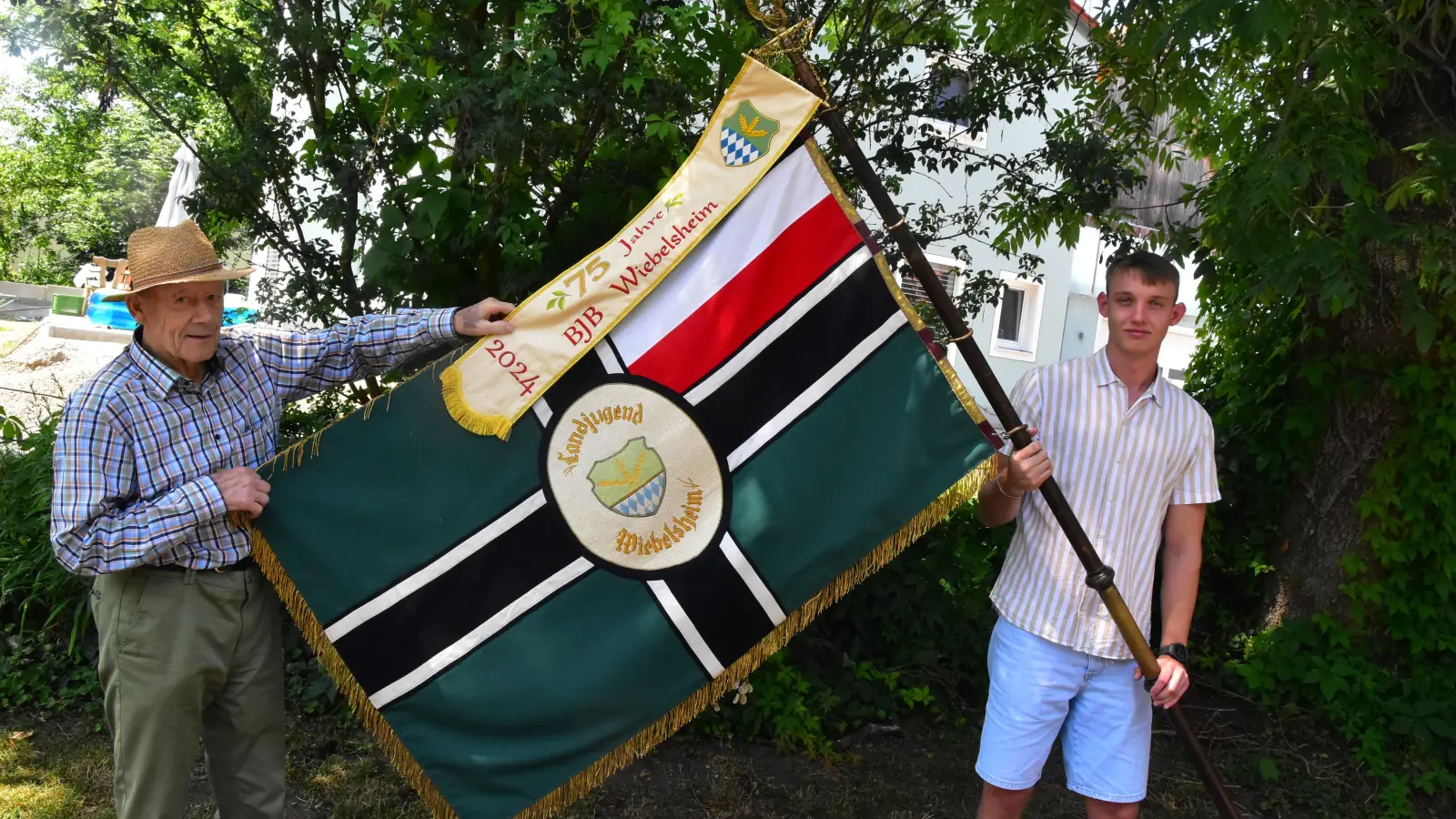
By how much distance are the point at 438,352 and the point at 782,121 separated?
1.34m

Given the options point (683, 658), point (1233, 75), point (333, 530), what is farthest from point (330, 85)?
point (1233, 75)

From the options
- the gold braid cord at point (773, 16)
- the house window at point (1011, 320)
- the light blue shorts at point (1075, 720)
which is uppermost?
the gold braid cord at point (773, 16)

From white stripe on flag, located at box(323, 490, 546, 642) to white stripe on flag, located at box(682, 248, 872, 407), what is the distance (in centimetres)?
51

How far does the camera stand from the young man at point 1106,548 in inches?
101

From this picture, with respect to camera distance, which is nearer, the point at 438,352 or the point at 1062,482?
the point at 1062,482

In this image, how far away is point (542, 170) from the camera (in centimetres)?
366

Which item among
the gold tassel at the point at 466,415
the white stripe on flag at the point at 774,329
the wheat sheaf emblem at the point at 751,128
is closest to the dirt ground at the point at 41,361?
the gold tassel at the point at 466,415

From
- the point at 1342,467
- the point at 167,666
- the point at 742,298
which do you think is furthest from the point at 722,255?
the point at 1342,467

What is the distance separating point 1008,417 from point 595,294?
1095mm

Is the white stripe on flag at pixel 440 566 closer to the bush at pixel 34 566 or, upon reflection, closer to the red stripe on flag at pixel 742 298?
the red stripe on flag at pixel 742 298

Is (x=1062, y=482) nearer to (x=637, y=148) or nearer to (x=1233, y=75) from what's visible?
(x=637, y=148)

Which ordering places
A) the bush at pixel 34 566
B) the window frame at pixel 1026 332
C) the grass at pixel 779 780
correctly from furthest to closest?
the window frame at pixel 1026 332, the bush at pixel 34 566, the grass at pixel 779 780

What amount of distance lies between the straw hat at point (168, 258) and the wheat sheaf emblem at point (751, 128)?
1.32m

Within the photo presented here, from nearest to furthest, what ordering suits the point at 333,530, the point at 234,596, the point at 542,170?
the point at 234,596 → the point at 333,530 → the point at 542,170
